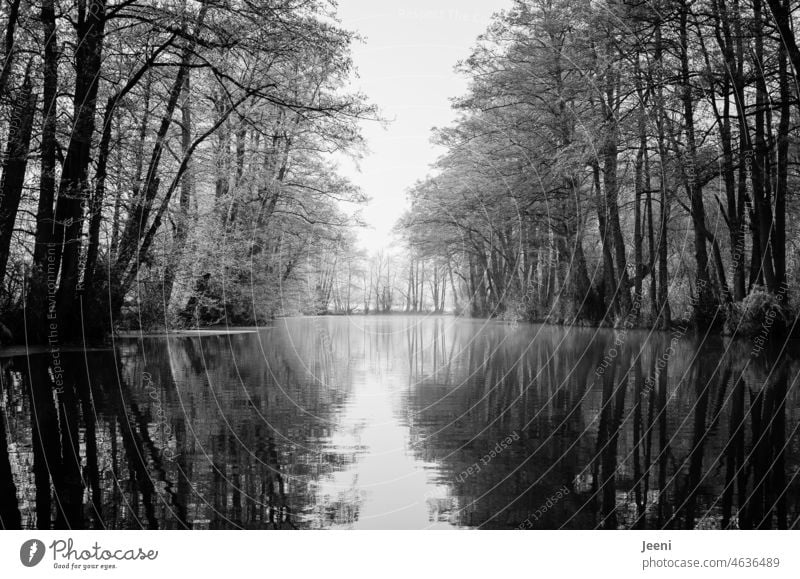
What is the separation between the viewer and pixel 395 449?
202 inches

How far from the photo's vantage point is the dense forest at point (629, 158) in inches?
576

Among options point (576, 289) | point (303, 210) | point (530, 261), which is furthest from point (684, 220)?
point (303, 210)

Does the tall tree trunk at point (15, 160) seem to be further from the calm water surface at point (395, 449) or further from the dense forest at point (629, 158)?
the dense forest at point (629, 158)

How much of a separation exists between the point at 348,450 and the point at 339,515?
1.58 m

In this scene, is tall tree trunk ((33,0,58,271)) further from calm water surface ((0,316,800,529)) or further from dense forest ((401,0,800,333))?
dense forest ((401,0,800,333))

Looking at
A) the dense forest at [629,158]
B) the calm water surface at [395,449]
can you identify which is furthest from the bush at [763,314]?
the calm water surface at [395,449]

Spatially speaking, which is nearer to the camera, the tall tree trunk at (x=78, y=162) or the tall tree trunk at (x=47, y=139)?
the tall tree trunk at (x=47, y=139)

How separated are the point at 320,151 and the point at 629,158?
1001 cm

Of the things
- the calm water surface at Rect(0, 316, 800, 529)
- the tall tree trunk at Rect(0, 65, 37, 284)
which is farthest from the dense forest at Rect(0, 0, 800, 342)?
the calm water surface at Rect(0, 316, 800, 529)

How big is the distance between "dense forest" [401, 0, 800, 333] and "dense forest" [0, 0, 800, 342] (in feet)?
0.41

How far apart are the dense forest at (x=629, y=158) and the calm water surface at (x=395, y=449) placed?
6493 millimetres

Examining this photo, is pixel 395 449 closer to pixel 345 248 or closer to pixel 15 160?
pixel 15 160

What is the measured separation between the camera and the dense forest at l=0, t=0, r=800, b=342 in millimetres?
11773

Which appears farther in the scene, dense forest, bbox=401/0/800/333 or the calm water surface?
dense forest, bbox=401/0/800/333
